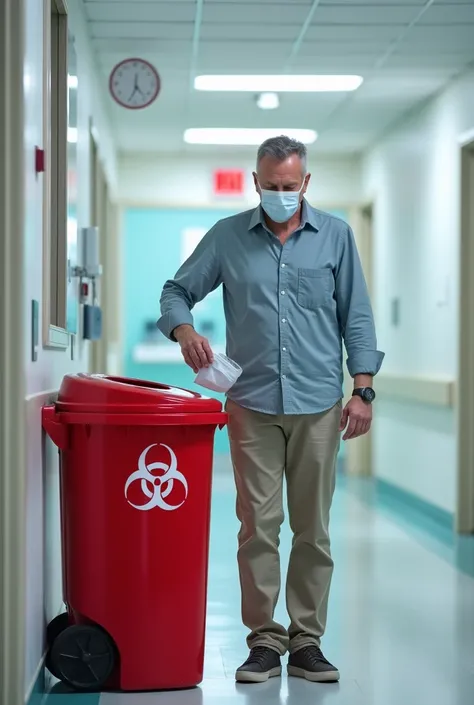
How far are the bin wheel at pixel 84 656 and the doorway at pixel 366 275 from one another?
19.6ft

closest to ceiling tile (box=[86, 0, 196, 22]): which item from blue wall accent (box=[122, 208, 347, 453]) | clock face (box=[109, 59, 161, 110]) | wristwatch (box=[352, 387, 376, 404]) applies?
clock face (box=[109, 59, 161, 110])

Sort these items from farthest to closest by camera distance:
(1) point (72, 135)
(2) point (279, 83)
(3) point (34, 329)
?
1. (2) point (279, 83)
2. (1) point (72, 135)
3. (3) point (34, 329)

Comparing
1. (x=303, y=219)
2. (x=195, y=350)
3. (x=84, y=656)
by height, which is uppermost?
(x=303, y=219)

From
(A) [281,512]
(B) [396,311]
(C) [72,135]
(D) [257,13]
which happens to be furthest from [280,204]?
(B) [396,311]

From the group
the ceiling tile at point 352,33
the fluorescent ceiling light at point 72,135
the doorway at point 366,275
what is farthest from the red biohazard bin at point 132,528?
the doorway at point 366,275

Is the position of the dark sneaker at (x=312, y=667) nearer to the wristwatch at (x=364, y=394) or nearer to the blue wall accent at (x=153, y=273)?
the wristwatch at (x=364, y=394)

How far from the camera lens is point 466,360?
5.84m

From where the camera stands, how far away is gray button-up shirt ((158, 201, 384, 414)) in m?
2.98

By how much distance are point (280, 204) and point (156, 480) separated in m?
0.83

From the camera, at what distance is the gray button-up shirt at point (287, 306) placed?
2.98m

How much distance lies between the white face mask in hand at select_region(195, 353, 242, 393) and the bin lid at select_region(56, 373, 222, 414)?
6cm

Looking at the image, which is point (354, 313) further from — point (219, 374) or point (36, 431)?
point (36, 431)

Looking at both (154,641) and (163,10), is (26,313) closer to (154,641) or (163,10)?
(154,641)

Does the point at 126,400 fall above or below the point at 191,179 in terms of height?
below
